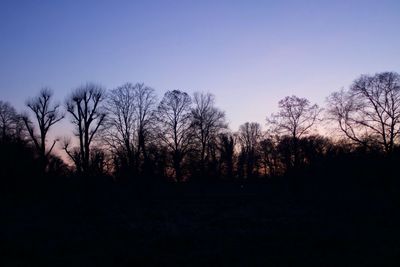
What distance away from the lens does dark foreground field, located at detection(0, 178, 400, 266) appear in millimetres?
10367

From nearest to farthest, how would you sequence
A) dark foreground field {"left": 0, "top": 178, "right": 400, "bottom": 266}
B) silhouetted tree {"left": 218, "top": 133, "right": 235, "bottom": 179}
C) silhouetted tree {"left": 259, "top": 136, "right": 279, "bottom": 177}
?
1. dark foreground field {"left": 0, "top": 178, "right": 400, "bottom": 266}
2. silhouetted tree {"left": 218, "top": 133, "right": 235, "bottom": 179}
3. silhouetted tree {"left": 259, "top": 136, "right": 279, "bottom": 177}

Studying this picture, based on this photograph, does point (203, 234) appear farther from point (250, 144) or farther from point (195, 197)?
point (250, 144)

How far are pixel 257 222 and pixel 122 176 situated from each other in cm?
2603

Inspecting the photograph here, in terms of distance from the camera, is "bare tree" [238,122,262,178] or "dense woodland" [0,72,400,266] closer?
"dense woodland" [0,72,400,266]

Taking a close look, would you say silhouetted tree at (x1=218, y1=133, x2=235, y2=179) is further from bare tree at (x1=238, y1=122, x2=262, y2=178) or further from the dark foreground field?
the dark foreground field

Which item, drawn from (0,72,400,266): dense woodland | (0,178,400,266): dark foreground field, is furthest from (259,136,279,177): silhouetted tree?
(0,178,400,266): dark foreground field

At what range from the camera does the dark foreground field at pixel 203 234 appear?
10367mm

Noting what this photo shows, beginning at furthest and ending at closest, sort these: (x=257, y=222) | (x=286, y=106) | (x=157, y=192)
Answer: (x=286, y=106), (x=157, y=192), (x=257, y=222)

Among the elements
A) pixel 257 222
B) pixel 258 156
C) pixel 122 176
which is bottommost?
pixel 257 222

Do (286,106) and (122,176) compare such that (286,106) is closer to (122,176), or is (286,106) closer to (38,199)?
(122,176)


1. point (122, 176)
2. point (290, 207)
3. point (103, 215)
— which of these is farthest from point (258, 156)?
point (103, 215)

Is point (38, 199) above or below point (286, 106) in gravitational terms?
below

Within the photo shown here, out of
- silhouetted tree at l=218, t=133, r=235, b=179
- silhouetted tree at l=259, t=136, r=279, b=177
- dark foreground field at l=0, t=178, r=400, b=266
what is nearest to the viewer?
dark foreground field at l=0, t=178, r=400, b=266

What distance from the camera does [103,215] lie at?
20.6m
